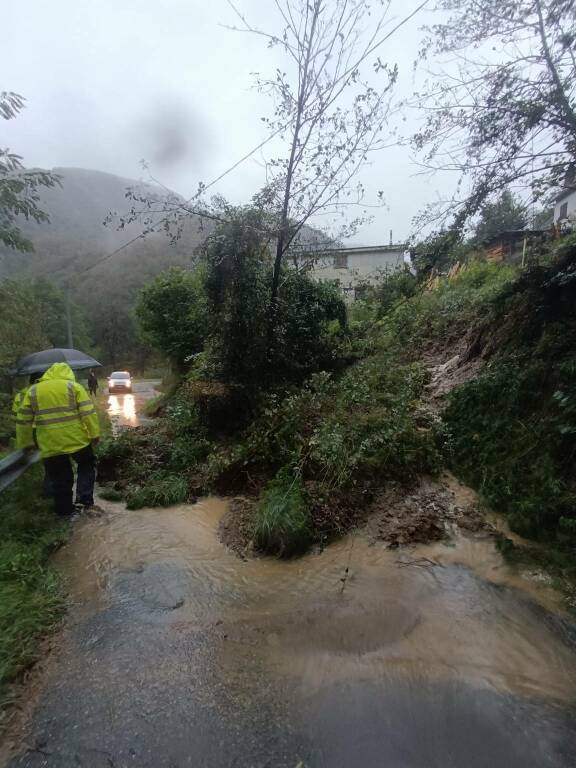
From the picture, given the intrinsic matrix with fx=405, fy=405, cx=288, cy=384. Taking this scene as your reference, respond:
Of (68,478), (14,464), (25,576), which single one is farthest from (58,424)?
(25,576)

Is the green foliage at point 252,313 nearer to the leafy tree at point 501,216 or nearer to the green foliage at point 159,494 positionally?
the green foliage at point 159,494

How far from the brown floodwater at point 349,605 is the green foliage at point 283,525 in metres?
0.17

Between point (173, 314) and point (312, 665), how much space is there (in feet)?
42.6

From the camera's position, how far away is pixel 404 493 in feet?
16.3

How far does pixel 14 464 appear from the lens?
4512mm

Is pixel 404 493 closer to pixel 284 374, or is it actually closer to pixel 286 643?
pixel 286 643

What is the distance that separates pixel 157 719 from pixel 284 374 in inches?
266

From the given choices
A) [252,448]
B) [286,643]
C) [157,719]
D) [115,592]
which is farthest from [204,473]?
[157,719]

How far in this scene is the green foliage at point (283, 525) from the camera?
4.37 m

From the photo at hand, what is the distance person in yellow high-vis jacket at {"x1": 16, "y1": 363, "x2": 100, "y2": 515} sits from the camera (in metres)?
4.62

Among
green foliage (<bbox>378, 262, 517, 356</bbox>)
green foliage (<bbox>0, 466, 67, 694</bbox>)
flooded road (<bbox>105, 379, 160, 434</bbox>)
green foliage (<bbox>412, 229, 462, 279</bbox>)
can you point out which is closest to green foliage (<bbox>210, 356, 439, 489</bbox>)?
green foliage (<bbox>378, 262, 517, 356</bbox>)

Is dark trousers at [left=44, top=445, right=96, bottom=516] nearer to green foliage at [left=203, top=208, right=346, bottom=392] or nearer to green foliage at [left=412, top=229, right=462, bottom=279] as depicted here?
green foliage at [left=203, top=208, right=346, bottom=392]

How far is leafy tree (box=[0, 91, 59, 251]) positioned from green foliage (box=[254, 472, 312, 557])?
3.95 m

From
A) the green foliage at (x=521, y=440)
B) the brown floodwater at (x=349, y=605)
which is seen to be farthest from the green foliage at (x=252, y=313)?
the brown floodwater at (x=349, y=605)
